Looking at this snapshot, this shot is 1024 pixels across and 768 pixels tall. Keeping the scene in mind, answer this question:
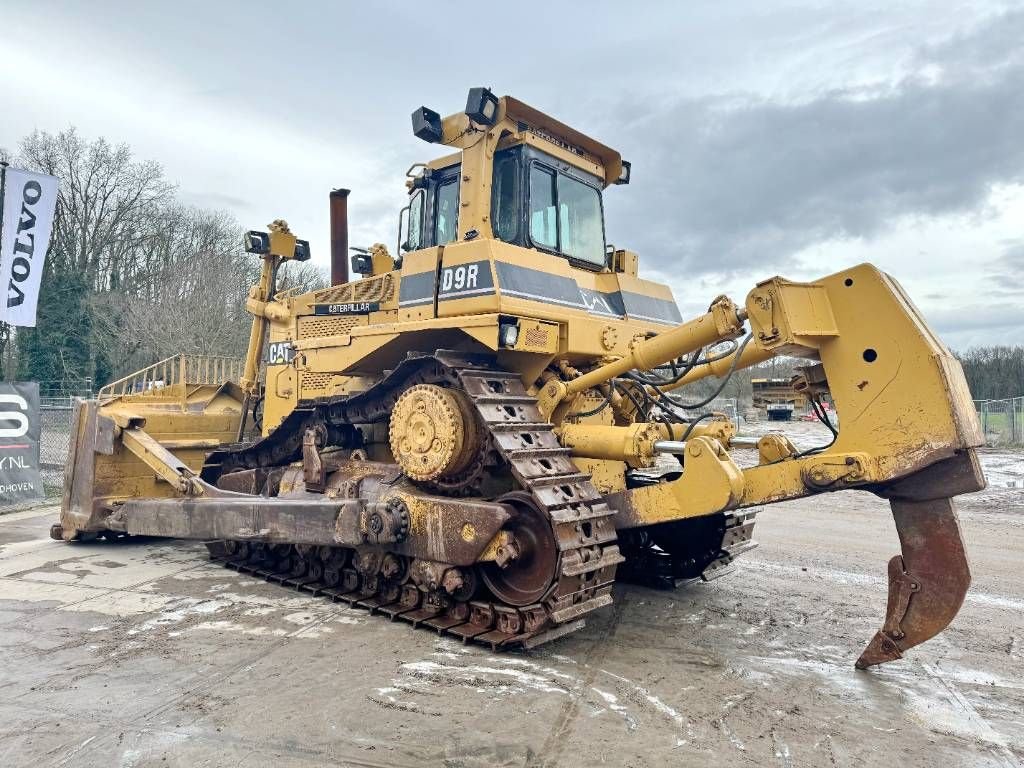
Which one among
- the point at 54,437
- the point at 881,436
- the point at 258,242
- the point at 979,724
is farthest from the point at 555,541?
the point at 54,437

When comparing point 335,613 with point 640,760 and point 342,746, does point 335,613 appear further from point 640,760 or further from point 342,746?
point 640,760

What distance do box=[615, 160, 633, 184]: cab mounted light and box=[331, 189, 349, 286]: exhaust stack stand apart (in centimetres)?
308

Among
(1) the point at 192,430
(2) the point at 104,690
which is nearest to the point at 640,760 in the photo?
(2) the point at 104,690

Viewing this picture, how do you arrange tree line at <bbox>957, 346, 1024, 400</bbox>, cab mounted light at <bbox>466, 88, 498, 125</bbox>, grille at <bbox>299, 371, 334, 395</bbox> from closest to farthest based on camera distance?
cab mounted light at <bbox>466, 88, 498, 125</bbox> < grille at <bbox>299, 371, 334, 395</bbox> < tree line at <bbox>957, 346, 1024, 400</bbox>

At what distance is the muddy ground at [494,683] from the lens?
3.42 m

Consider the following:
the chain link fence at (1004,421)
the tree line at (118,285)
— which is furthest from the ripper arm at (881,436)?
the tree line at (118,285)

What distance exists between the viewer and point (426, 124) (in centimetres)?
588

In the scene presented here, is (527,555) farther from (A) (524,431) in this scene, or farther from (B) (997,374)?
(B) (997,374)

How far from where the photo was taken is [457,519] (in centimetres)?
486

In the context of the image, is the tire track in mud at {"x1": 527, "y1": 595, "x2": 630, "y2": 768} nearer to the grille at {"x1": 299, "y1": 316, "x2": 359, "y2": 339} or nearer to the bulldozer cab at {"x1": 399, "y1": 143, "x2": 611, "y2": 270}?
the bulldozer cab at {"x1": 399, "y1": 143, "x2": 611, "y2": 270}

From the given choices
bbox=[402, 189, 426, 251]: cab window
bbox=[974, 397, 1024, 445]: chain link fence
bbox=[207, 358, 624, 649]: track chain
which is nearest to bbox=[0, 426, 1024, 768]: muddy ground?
bbox=[207, 358, 624, 649]: track chain

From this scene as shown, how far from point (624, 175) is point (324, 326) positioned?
10.7 feet

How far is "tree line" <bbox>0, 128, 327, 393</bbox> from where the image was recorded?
28.3 metres

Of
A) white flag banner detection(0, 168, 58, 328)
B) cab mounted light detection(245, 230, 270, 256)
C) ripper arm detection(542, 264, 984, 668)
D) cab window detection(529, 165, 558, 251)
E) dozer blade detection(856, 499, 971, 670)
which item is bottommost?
dozer blade detection(856, 499, 971, 670)
